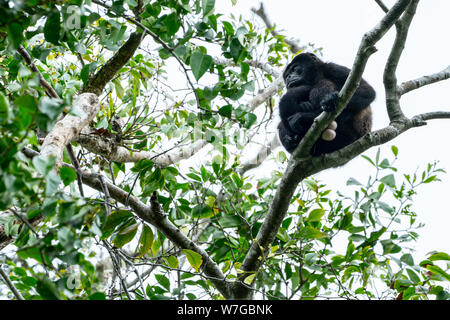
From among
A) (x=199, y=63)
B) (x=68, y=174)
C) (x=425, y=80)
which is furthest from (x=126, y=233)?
(x=425, y=80)

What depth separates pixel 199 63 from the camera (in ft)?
6.86

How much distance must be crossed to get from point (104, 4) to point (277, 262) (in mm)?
2353

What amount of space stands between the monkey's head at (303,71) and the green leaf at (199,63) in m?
2.19

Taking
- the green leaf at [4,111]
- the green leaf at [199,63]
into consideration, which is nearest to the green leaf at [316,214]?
the green leaf at [199,63]

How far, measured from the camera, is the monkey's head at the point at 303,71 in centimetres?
412

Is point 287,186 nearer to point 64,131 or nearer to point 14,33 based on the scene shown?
point 64,131

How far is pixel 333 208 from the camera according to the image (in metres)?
3.54

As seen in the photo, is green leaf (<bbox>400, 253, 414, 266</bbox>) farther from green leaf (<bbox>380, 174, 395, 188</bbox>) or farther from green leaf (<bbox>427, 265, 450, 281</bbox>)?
green leaf (<bbox>380, 174, 395, 188</bbox>)

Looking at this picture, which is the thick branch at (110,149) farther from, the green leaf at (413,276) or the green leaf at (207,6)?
the green leaf at (413,276)

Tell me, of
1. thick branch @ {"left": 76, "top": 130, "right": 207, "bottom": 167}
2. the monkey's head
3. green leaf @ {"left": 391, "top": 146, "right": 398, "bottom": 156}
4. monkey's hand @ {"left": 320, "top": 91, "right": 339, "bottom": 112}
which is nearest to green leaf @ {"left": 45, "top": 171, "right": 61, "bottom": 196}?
thick branch @ {"left": 76, "top": 130, "right": 207, "bottom": 167}

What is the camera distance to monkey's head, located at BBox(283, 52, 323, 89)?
4121mm

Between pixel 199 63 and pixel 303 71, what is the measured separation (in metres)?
2.35

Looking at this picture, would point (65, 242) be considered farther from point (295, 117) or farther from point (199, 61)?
point (295, 117)

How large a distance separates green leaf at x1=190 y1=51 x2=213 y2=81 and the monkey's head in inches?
86.4
